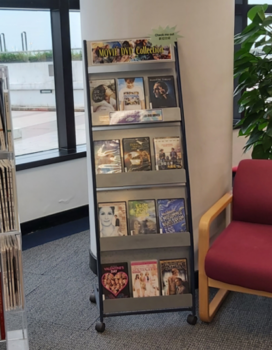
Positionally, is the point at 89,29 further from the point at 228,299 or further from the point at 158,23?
the point at 228,299

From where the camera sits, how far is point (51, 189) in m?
3.85

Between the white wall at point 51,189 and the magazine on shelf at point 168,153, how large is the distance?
5.42ft

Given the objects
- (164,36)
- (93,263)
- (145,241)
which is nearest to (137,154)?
(145,241)

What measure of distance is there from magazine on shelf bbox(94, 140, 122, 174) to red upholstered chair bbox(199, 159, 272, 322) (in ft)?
1.86

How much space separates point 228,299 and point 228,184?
741mm

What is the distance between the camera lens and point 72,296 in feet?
8.97

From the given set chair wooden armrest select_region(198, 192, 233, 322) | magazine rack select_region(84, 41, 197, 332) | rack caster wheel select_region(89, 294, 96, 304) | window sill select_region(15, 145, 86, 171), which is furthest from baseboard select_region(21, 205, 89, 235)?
chair wooden armrest select_region(198, 192, 233, 322)

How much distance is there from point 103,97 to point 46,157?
5.24 ft

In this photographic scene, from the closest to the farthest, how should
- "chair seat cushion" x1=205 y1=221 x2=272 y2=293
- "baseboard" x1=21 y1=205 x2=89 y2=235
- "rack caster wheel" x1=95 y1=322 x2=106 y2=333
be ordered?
"chair seat cushion" x1=205 y1=221 x2=272 y2=293, "rack caster wheel" x1=95 y1=322 x2=106 y2=333, "baseboard" x1=21 y1=205 x2=89 y2=235

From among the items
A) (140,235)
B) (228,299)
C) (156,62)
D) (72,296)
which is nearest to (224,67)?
(156,62)

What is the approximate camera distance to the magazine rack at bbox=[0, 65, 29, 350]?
1.82 m

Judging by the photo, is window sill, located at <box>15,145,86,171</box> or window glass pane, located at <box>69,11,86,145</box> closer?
window sill, located at <box>15,145,86,171</box>

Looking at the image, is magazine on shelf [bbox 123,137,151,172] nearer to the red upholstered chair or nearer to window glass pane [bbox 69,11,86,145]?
the red upholstered chair

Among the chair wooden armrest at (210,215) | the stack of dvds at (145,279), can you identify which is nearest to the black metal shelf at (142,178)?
the chair wooden armrest at (210,215)
